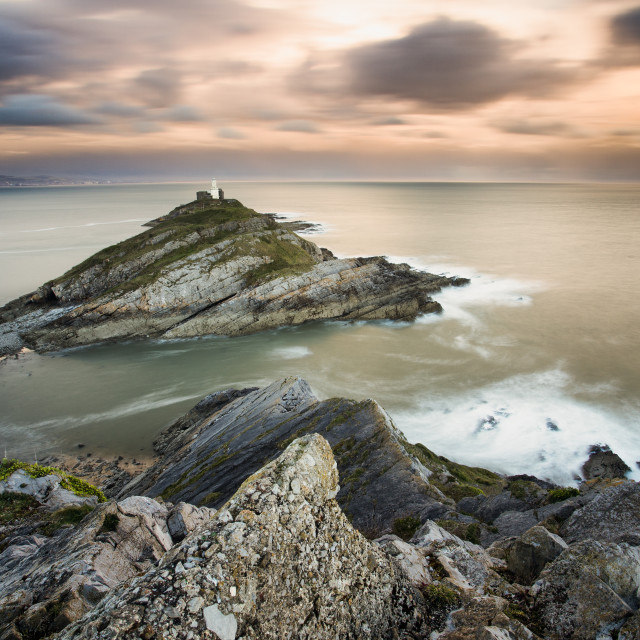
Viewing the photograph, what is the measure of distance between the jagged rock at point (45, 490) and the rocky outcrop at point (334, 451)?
3.25 m

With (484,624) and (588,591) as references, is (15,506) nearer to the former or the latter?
(484,624)

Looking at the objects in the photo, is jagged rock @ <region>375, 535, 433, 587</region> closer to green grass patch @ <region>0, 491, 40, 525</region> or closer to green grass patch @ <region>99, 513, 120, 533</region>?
green grass patch @ <region>99, 513, 120, 533</region>

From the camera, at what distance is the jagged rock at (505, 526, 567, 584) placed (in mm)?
8430

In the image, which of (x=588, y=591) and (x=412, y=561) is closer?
(x=588, y=591)

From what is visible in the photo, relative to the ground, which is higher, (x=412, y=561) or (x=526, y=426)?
(x=412, y=561)

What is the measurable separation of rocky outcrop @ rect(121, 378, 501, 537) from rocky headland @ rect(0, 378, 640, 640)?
0.08m

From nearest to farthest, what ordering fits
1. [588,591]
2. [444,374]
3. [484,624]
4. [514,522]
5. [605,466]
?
[484,624], [588,591], [514,522], [605,466], [444,374]

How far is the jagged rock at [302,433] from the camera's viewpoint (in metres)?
13.4

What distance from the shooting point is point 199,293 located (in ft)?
158

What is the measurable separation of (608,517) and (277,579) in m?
9.32

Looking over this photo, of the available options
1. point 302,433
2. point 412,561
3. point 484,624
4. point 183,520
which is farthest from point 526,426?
point 484,624

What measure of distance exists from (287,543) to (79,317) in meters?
47.7

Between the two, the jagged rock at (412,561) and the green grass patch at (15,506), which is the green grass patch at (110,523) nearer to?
the green grass patch at (15,506)

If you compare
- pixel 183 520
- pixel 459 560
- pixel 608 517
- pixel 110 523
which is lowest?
pixel 608 517
